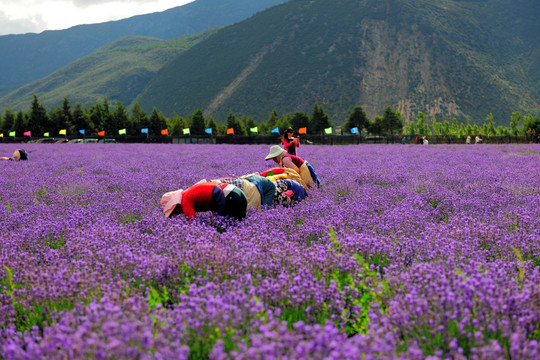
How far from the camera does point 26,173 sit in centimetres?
1028

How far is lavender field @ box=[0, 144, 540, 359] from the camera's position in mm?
1697

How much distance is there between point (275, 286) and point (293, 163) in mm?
4999

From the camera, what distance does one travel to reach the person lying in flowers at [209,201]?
459 centimetres

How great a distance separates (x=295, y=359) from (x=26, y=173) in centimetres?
1085

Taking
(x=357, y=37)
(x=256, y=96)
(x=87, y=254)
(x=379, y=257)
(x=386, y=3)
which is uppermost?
(x=386, y=3)

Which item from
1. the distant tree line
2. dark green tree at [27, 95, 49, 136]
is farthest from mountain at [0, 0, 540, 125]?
dark green tree at [27, 95, 49, 136]

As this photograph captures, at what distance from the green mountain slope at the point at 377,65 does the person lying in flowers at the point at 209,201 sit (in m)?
124

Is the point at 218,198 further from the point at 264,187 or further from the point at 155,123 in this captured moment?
the point at 155,123

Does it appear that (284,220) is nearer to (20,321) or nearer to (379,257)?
(379,257)

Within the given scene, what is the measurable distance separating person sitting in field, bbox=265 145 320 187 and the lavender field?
1.91 meters

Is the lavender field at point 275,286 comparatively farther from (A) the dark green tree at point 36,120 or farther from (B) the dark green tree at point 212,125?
(B) the dark green tree at point 212,125

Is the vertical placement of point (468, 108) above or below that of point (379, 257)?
above

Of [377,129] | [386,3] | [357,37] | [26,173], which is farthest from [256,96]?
[26,173]

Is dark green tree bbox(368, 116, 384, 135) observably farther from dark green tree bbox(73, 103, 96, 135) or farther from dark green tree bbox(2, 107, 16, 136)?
dark green tree bbox(2, 107, 16, 136)
